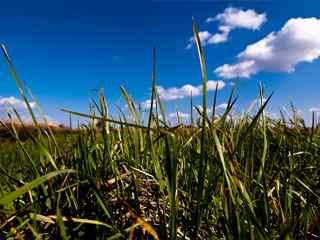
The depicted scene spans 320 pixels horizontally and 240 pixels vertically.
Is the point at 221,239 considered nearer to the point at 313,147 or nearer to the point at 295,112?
the point at 313,147

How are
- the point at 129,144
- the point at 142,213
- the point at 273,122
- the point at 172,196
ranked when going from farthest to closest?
the point at 273,122, the point at 129,144, the point at 142,213, the point at 172,196

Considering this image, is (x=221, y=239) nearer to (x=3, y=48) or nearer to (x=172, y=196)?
(x=172, y=196)

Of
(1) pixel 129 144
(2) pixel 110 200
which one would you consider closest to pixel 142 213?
(2) pixel 110 200

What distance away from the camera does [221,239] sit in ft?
3.65

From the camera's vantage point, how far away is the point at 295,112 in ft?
10.2

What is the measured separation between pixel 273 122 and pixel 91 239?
2.11 meters

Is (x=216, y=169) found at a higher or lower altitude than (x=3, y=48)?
lower

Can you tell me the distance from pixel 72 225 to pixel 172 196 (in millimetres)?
457

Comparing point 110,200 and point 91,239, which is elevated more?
point 110,200

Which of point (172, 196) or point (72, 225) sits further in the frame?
point (72, 225)

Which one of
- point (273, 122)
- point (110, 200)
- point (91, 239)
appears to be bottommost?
point (91, 239)

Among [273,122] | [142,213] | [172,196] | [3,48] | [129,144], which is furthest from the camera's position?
[273,122]

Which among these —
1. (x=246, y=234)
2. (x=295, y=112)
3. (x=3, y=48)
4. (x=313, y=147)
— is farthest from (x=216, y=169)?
(x=295, y=112)

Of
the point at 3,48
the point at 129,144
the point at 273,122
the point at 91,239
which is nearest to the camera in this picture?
the point at 3,48
